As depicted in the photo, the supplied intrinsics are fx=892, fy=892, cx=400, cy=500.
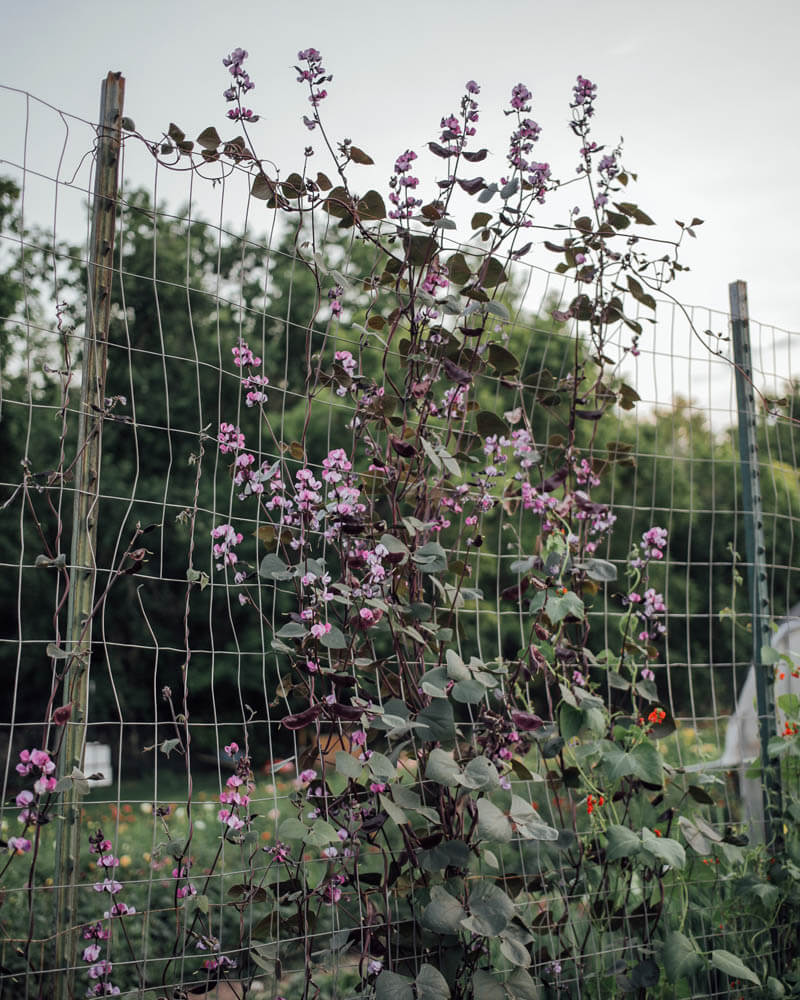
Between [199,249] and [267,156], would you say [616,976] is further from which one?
[199,249]

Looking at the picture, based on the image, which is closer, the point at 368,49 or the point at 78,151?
the point at 78,151

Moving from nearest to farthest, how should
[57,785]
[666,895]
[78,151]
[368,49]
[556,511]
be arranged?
[57,785]
[78,151]
[556,511]
[666,895]
[368,49]

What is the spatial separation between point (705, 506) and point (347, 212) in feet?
22.7

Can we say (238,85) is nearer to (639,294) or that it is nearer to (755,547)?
(639,294)

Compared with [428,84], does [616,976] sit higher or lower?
lower

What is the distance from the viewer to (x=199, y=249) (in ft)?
32.7

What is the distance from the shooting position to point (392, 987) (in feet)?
4.78

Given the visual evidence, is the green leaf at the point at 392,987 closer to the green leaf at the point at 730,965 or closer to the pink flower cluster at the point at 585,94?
the green leaf at the point at 730,965

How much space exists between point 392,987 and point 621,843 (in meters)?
0.60

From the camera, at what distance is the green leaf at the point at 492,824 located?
4.86 feet

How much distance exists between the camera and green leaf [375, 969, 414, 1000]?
145cm

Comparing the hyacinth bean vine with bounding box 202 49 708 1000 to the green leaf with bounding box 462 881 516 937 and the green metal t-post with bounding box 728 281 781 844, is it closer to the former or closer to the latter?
the green leaf with bounding box 462 881 516 937

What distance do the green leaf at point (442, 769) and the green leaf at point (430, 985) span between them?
0.99 feet

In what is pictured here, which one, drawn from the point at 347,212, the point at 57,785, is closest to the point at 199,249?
the point at 347,212
